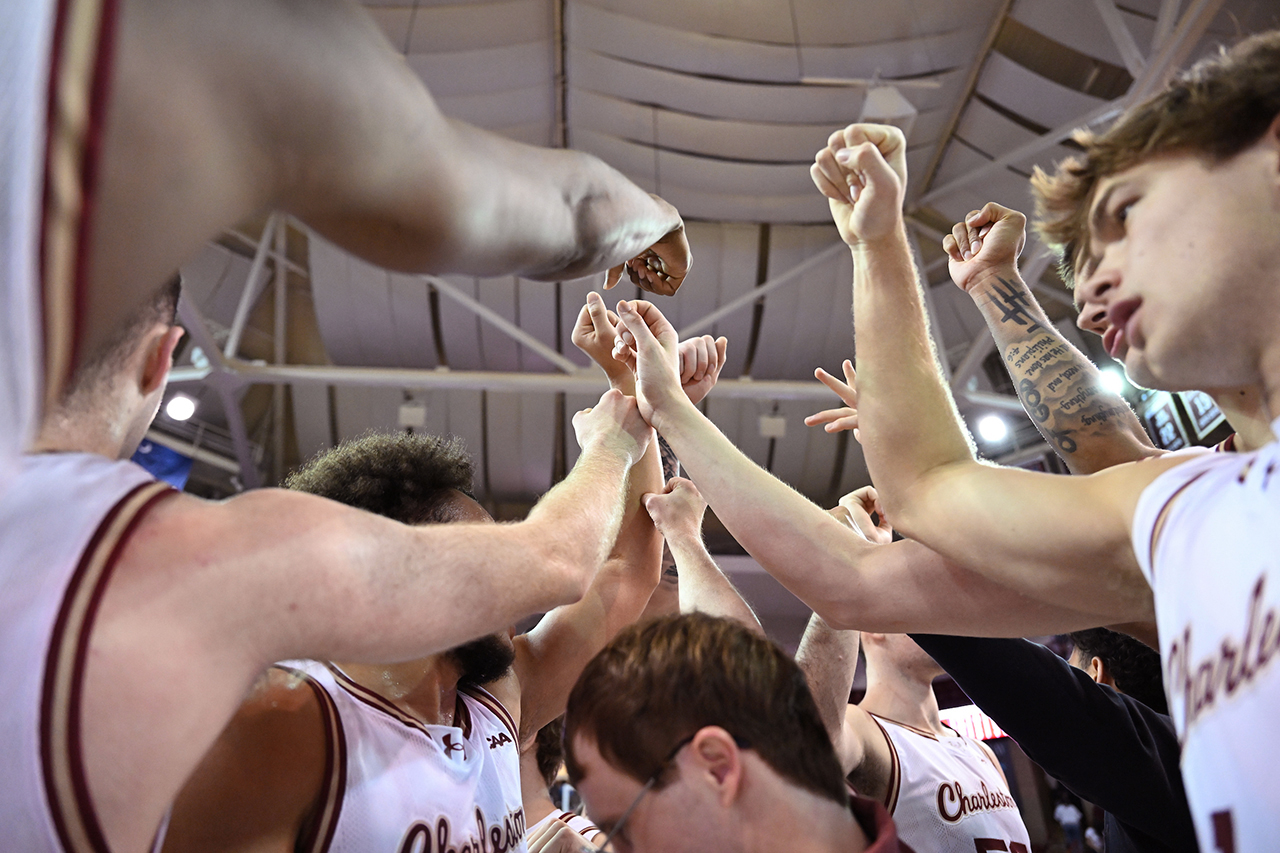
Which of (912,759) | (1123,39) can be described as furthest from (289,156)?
(1123,39)

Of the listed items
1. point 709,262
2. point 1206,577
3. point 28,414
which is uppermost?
point 28,414

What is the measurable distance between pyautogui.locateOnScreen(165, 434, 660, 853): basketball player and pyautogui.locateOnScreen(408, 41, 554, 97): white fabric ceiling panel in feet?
16.5

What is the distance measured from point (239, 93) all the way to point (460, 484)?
1889mm

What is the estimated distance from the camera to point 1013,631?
1.62 m

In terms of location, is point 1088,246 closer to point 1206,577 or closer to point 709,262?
point 1206,577

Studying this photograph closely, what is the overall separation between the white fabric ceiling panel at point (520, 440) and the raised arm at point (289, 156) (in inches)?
362

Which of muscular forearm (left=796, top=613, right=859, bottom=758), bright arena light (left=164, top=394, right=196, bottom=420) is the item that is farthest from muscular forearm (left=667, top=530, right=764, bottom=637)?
bright arena light (left=164, top=394, right=196, bottom=420)

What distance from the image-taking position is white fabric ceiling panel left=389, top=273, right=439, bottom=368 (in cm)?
901

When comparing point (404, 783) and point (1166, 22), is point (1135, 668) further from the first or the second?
point (1166, 22)

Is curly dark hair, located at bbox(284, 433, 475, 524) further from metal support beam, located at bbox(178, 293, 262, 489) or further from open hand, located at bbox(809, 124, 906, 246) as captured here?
metal support beam, located at bbox(178, 293, 262, 489)

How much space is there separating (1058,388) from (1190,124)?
1007 millimetres

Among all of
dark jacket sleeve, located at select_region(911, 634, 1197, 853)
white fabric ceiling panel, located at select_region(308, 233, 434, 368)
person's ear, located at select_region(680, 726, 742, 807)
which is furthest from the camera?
white fabric ceiling panel, located at select_region(308, 233, 434, 368)

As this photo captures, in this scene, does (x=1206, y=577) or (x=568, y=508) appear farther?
(x=568, y=508)

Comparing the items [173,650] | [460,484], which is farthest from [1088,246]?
[460,484]
